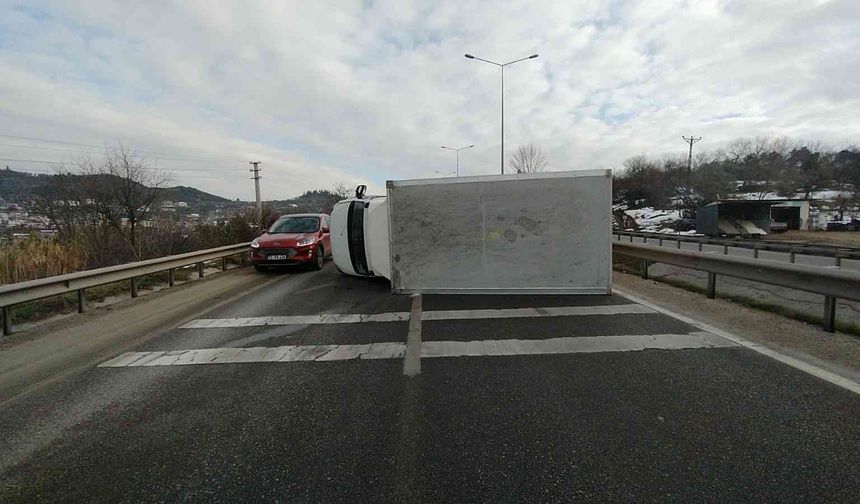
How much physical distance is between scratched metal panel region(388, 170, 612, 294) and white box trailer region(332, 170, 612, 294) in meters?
0.02

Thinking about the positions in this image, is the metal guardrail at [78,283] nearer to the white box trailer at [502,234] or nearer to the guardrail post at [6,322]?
the guardrail post at [6,322]

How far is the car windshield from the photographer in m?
12.2

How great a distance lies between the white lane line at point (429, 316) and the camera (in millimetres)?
5875

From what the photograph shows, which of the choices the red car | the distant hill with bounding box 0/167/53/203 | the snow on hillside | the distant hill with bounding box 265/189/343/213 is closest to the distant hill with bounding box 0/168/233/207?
the distant hill with bounding box 0/167/53/203

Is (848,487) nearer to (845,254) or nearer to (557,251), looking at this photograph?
(557,251)

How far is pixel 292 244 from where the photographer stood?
35.8 feet

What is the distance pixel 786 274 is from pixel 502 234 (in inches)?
161

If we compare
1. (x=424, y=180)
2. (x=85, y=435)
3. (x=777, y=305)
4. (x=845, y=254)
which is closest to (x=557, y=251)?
(x=424, y=180)

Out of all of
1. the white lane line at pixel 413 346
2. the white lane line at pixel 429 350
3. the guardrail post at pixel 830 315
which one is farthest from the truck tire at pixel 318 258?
the guardrail post at pixel 830 315

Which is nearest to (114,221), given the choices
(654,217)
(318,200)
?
(318,200)

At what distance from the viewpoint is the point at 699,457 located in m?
2.48

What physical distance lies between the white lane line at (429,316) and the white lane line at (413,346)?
0.46 ft

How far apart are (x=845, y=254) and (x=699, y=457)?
17.4 metres

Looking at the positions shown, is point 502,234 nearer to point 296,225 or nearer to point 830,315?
point 830,315
